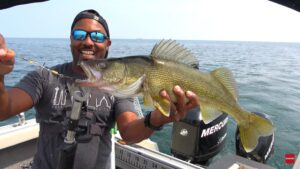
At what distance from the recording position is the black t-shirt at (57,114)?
2.99 meters

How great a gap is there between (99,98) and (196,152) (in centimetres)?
244

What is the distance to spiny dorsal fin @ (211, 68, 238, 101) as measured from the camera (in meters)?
2.68

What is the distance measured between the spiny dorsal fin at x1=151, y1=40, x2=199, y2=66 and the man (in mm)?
656

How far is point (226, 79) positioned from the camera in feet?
8.96

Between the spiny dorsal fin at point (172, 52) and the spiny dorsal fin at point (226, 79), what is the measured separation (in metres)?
0.29

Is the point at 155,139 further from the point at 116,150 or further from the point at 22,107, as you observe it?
the point at 22,107

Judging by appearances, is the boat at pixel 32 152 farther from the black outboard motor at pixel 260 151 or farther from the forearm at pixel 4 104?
the forearm at pixel 4 104

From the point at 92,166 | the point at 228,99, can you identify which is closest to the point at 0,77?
the point at 92,166

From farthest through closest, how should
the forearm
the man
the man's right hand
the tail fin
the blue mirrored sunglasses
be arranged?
the blue mirrored sunglasses
the man
the tail fin
the forearm
the man's right hand

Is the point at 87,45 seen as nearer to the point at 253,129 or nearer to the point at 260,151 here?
the point at 253,129

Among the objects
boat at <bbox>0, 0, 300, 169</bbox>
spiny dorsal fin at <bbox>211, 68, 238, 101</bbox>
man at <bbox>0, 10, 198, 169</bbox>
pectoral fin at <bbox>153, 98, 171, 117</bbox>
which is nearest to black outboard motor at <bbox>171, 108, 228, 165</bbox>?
boat at <bbox>0, 0, 300, 169</bbox>

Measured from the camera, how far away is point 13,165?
4.88 m

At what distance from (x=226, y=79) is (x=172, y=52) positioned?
588mm

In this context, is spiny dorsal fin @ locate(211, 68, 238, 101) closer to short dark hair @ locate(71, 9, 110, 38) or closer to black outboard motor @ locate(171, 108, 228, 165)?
short dark hair @ locate(71, 9, 110, 38)
